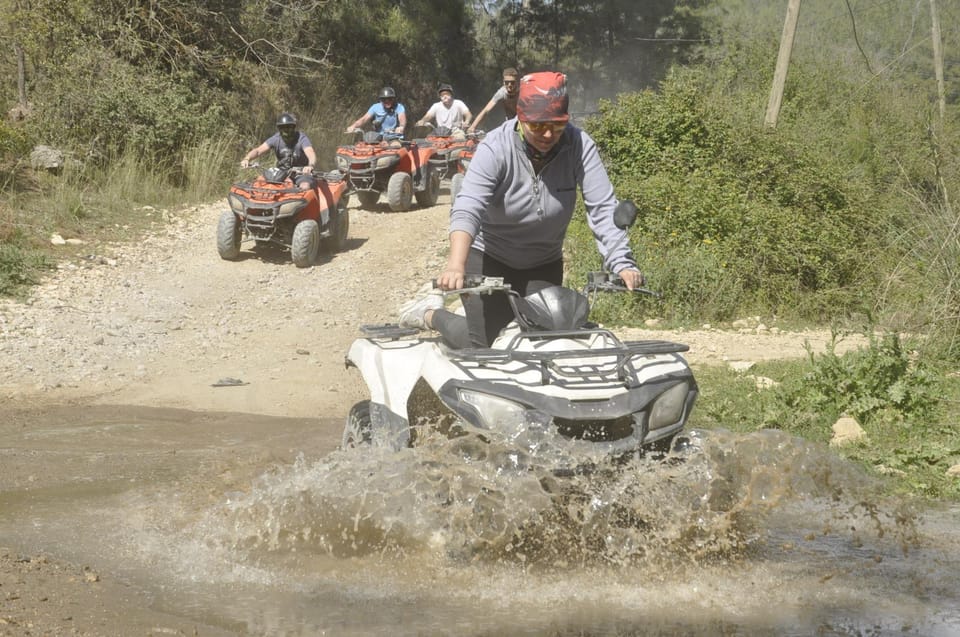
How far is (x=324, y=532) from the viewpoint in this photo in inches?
208

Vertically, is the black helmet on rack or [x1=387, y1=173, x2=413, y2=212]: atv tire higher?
the black helmet on rack

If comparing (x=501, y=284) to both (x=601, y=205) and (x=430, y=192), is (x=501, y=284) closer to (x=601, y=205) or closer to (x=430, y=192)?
(x=601, y=205)

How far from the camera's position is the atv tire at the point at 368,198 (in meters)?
17.4

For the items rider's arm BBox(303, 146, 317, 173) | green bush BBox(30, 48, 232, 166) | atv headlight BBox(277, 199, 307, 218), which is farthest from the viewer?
green bush BBox(30, 48, 232, 166)

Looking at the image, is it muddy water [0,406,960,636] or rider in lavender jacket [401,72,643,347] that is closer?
muddy water [0,406,960,636]

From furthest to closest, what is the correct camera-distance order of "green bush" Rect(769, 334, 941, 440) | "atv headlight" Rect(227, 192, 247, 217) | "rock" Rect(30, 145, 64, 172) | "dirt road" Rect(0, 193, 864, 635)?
"rock" Rect(30, 145, 64, 172) < "atv headlight" Rect(227, 192, 247, 217) < "green bush" Rect(769, 334, 941, 440) < "dirt road" Rect(0, 193, 864, 635)

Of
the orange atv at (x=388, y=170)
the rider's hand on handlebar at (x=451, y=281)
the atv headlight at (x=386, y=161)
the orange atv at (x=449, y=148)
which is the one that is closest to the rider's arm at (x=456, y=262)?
the rider's hand on handlebar at (x=451, y=281)

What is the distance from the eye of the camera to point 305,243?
1359 centimetres

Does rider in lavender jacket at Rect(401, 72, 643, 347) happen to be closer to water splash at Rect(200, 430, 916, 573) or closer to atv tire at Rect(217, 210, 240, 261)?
water splash at Rect(200, 430, 916, 573)

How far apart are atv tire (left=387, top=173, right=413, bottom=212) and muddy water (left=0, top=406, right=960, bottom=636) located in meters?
11.3

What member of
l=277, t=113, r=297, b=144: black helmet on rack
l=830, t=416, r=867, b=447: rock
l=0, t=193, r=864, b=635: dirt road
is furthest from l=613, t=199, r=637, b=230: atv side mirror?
l=277, t=113, r=297, b=144: black helmet on rack

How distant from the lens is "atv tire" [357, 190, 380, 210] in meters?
17.4

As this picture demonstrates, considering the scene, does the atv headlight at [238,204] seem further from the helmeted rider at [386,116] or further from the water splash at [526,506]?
the water splash at [526,506]

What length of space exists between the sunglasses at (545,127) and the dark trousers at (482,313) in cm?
68
